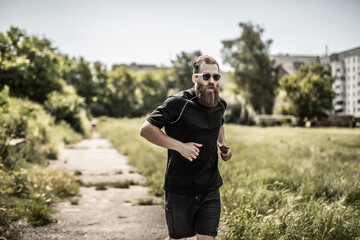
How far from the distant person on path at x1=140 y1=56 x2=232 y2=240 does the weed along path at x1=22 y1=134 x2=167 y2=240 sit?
1905mm

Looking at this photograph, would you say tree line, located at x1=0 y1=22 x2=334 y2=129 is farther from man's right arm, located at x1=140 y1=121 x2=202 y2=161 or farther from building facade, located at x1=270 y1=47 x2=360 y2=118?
building facade, located at x1=270 y1=47 x2=360 y2=118

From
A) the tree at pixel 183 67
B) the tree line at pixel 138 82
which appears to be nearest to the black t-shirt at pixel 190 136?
the tree line at pixel 138 82

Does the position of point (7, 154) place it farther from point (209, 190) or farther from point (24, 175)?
point (209, 190)

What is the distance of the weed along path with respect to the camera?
4445mm

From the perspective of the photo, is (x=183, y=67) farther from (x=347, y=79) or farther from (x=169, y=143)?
(x=347, y=79)

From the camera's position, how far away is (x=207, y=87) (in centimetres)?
271

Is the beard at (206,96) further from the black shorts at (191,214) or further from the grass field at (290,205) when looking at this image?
the grass field at (290,205)

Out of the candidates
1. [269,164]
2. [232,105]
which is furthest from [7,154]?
[232,105]

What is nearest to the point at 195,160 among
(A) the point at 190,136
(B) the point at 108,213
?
(A) the point at 190,136

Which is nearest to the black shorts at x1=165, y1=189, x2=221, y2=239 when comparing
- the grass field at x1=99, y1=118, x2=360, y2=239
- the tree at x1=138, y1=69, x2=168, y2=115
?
the grass field at x1=99, y1=118, x2=360, y2=239

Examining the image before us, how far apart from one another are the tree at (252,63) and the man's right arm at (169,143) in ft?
136

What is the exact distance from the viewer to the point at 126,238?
4.34m

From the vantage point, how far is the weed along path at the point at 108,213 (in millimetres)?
4445

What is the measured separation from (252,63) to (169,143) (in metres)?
42.6
